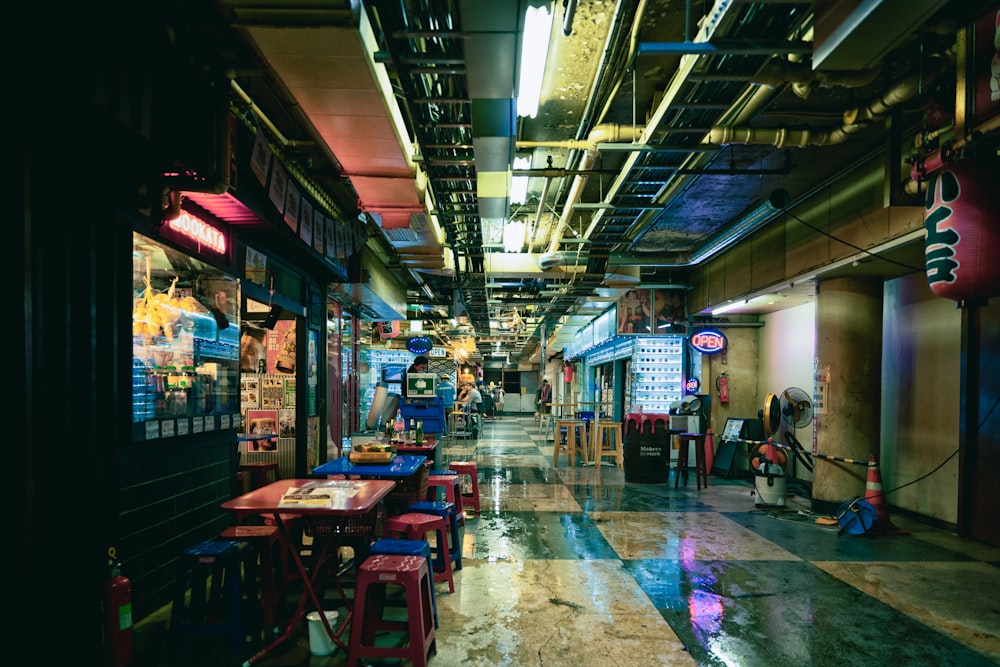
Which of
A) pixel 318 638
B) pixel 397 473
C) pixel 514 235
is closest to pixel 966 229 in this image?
pixel 397 473

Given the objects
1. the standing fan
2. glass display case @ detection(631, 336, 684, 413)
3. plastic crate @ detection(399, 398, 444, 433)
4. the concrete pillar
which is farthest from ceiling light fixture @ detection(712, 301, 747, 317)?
plastic crate @ detection(399, 398, 444, 433)

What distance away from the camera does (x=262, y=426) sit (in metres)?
7.63

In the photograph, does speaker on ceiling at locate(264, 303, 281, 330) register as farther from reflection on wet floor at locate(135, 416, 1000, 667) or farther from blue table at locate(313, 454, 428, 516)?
reflection on wet floor at locate(135, 416, 1000, 667)

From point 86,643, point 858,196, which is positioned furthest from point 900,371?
point 86,643

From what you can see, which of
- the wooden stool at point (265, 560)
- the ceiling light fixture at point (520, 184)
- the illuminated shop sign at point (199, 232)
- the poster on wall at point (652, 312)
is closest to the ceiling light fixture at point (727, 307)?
the poster on wall at point (652, 312)

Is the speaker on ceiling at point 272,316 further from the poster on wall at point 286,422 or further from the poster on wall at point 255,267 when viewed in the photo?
the poster on wall at point 286,422

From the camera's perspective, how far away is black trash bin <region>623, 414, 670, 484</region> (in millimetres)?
9883

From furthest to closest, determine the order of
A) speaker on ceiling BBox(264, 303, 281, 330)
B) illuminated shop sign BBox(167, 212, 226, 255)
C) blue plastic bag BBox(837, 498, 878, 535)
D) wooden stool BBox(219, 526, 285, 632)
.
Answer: speaker on ceiling BBox(264, 303, 281, 330), blue plastic bag BBox(837, 498, 878, 535), illuminated shop sign BBox(167, 212, 226, 255), wooden stool BBox(219, 526, 285, 632)

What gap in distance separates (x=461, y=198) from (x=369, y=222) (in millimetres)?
2506

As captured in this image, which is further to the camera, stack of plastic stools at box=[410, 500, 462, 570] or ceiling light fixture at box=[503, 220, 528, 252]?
ceiling light fixture at box=[503, 220, 528, 252]

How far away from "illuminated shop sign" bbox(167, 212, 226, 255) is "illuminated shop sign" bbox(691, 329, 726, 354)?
9.49 metres

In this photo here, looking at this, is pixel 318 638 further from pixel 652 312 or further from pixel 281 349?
pixel 652 312

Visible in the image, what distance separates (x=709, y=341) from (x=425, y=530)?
355 inches

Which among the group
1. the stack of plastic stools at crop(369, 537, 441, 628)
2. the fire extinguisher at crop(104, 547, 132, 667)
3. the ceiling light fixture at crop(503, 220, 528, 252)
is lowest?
the fire extinguisher at crop(104, 547, 132, 667)
